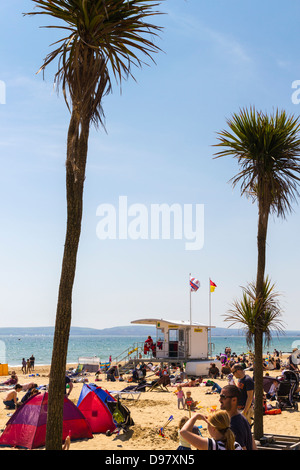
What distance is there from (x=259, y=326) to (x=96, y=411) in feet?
18.9

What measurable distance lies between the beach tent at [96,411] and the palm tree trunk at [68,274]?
7.00 m

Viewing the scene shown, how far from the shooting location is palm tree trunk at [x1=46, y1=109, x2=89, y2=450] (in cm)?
697

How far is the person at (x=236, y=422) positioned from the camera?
213 inches

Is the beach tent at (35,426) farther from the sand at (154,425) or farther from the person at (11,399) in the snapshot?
the person at (11,399)

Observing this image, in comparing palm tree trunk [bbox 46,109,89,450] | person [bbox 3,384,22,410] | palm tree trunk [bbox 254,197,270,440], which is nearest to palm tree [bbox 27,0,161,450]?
palm tree trunk [bbox 46,109,89,450]

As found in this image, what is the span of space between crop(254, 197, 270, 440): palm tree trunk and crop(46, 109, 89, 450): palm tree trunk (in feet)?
18.5

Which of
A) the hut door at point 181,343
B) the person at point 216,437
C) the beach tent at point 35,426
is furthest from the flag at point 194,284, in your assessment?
the person at point 216,437

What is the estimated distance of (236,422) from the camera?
5.48 metres

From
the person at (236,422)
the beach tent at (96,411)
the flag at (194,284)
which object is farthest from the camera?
the flag at (194,284)

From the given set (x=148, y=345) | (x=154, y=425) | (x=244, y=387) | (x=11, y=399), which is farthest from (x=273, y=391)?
(x=148, y=345)

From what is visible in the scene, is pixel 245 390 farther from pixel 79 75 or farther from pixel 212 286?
pixel 212 286

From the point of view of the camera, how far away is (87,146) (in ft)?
25.9

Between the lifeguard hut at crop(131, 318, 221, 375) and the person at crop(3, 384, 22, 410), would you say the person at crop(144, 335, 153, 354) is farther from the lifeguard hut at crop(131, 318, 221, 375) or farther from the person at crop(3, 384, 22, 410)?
the person at crop(3, 384, 22, 410)
